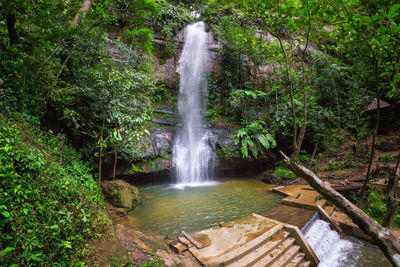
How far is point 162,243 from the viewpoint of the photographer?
4.43 meters

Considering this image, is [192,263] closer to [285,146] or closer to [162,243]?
[162,243]

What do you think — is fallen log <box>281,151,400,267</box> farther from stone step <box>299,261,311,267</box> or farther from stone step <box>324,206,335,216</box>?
stone step <box>324,206,335,216</box>

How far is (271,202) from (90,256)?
21.8ft

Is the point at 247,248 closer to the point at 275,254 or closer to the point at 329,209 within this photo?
the point at 275,254

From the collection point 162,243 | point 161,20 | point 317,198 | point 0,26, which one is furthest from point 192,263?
point 161,20

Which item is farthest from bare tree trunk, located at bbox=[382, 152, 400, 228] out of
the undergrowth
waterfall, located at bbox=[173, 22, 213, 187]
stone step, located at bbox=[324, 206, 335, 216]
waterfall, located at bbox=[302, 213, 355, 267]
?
waterfall, located at bbox=[173, 22, 213, 187]

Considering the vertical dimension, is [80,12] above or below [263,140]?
above

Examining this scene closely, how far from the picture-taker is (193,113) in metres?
14.0

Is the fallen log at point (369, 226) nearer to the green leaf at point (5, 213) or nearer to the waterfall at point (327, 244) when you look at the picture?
the green leaf at point (5, 213)

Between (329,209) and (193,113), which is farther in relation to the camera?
(193,113)

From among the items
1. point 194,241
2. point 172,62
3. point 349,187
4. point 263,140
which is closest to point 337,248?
point 349,187

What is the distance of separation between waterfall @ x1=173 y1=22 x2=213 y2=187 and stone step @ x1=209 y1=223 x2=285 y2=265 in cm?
629

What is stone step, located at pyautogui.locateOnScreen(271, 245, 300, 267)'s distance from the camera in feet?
13.1

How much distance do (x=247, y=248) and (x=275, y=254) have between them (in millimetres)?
700
